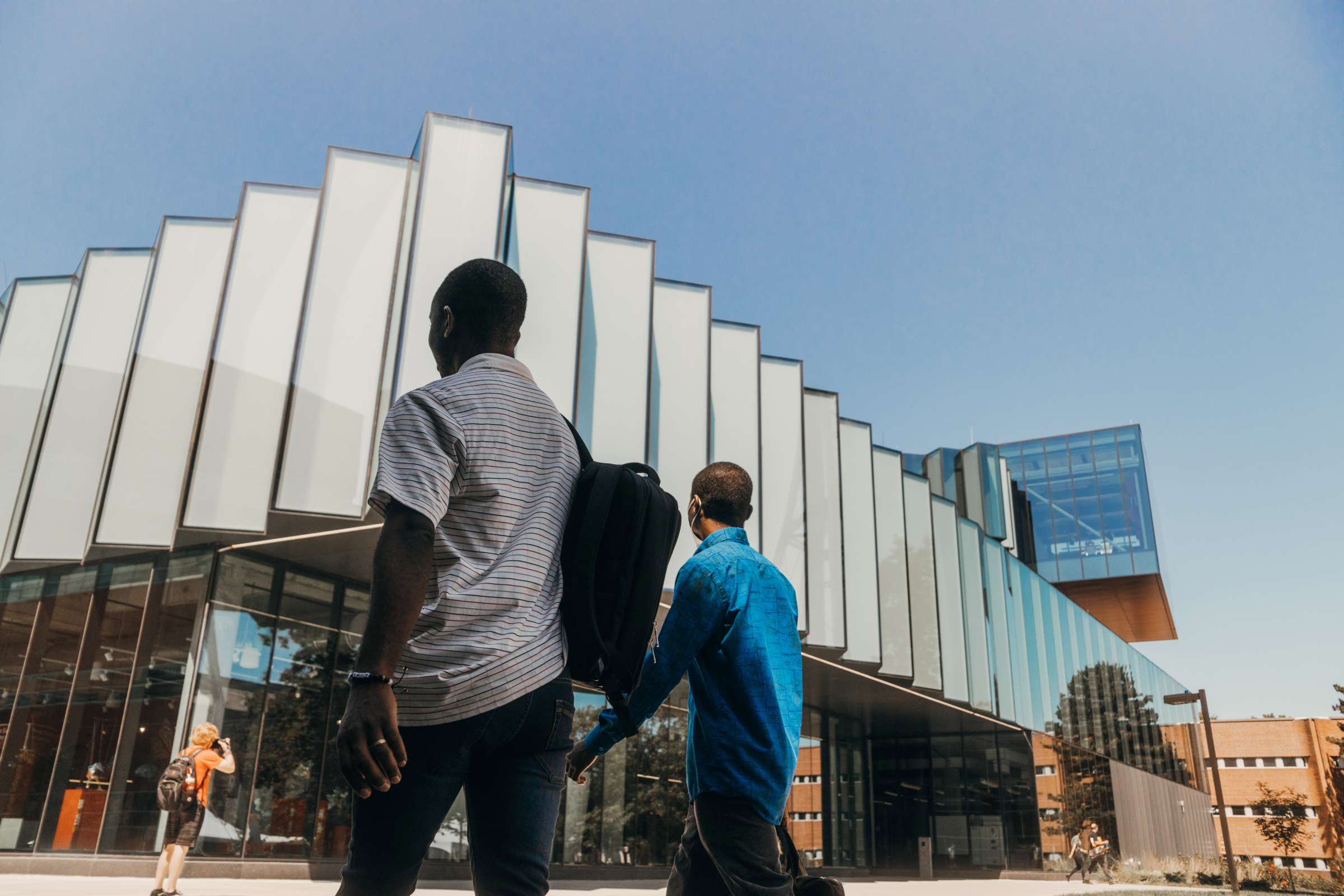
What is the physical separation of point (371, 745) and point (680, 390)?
14.5 metres

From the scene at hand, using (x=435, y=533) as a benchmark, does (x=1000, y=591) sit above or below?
above

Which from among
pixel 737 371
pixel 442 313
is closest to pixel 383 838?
pixel 442 313

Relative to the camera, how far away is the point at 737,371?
17.5 meters

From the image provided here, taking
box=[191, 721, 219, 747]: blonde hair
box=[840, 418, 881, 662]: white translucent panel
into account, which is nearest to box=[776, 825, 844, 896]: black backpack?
box=[191, 721, 219, 747]: blonde hair

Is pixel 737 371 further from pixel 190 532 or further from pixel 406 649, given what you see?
Result: pixel 406 649

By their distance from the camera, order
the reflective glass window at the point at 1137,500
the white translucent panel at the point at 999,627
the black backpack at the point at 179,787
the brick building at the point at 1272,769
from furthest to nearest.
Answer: the brick building at the point at 1272,769, the reflective glass window at the point at 1137,500, the white translucent panel at the point at 999,627, the black backpack at the point at 179,787

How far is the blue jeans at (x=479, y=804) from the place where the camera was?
5.76 ft

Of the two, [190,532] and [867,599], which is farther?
[867,599]

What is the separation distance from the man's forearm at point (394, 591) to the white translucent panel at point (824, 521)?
15944 mm

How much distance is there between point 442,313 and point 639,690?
1.40 m

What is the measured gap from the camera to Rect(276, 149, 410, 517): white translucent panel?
11938mm

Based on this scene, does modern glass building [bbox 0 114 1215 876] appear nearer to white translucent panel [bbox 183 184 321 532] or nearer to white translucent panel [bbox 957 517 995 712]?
white translucent panel [bbox 183 184 321 532]

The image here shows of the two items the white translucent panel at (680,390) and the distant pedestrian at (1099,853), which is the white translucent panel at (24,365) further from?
the distant pedestrian at (1099,853)

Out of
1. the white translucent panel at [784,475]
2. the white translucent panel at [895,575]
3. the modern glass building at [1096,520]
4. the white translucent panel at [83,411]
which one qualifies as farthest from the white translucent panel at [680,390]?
the modern glass building at [1096,520]
